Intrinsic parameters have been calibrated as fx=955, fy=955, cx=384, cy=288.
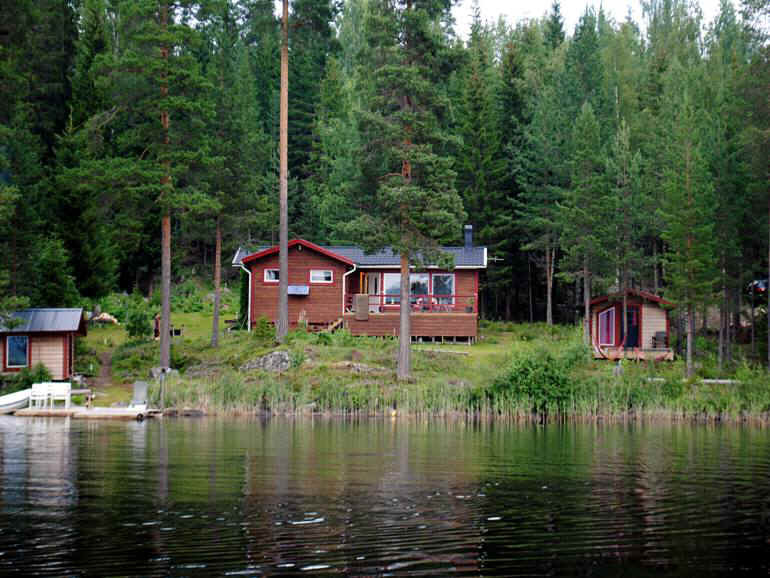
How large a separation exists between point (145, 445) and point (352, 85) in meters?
51.2

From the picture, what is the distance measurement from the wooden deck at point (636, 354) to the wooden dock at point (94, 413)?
64.6ft

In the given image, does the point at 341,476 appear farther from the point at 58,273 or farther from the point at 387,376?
the point at 58,273

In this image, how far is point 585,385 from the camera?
99.6 ft

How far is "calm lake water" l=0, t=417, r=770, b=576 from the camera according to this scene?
11.0 meters

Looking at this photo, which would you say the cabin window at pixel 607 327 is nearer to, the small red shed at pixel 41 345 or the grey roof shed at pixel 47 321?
the grey roof shed at pixel 47 321

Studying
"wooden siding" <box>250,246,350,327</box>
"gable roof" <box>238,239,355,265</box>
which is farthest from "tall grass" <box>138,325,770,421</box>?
"gable roof" <box>238,239,355,265</box>

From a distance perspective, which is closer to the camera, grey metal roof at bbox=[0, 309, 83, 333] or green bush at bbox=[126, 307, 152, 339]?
grey metal roof at bbox=[0, 309, 83, 333]

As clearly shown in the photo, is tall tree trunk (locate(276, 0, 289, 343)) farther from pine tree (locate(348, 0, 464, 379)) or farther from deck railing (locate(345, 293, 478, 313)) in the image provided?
deck railing (locate(345, 293, 478, 313))

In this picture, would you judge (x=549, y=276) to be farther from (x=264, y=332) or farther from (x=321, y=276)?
(x=264, y=332)

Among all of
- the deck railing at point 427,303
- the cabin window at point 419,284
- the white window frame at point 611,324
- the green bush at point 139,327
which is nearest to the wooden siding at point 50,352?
the green bush at point 139,327

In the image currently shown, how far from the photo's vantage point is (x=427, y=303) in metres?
44.8

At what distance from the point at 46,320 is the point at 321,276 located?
45.5 ft

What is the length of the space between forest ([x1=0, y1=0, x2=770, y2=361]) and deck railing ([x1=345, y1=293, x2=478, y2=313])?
149 inches

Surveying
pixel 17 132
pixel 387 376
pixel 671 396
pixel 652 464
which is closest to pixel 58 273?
pixel 17 132
